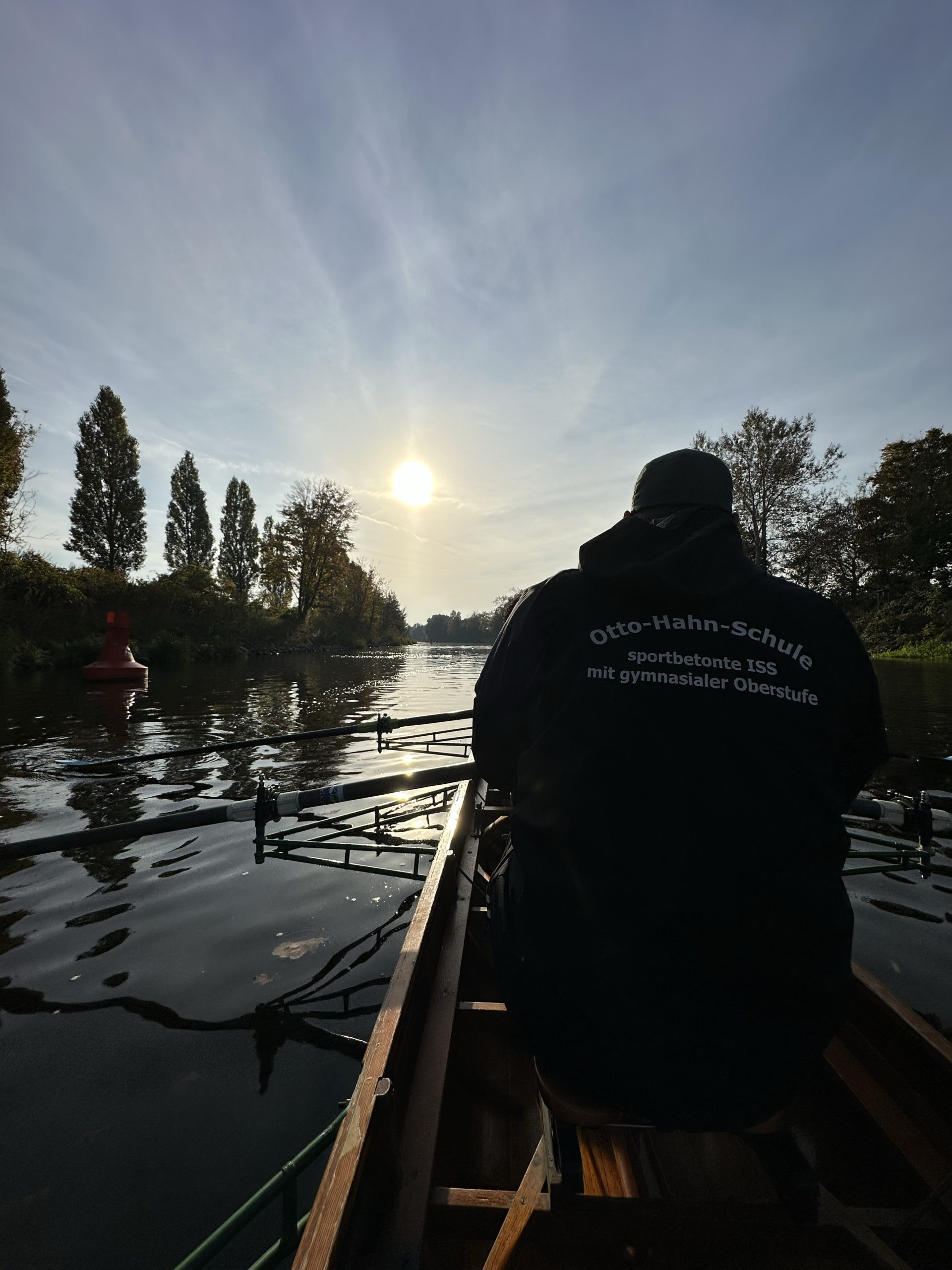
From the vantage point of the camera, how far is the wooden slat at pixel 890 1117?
81.0 inches

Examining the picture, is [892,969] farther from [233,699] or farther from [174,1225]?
[233,699]

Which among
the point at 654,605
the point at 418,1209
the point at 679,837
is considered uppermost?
the point at 654,605

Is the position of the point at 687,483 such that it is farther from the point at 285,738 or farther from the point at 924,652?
the point at 924,652

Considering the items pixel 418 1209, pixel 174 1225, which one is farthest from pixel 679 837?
pixel 174 1225

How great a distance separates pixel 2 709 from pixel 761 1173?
55.0ft

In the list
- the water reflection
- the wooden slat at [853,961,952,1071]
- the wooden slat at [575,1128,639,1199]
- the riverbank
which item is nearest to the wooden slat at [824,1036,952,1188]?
the wooden slat at [853,961,952,1071]

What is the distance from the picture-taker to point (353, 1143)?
1.57 m

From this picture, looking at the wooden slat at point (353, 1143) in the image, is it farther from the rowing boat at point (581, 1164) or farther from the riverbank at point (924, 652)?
the riverbank at point (924, 652)

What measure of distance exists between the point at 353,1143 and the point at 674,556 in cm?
190

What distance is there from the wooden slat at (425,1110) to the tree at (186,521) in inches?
2284

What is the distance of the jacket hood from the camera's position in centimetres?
150

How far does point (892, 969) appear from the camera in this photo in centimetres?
389

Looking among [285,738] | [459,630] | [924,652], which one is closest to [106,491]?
[285,738]

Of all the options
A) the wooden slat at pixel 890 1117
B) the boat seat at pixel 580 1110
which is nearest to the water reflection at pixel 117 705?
the boat seat at pixel 580 1110
